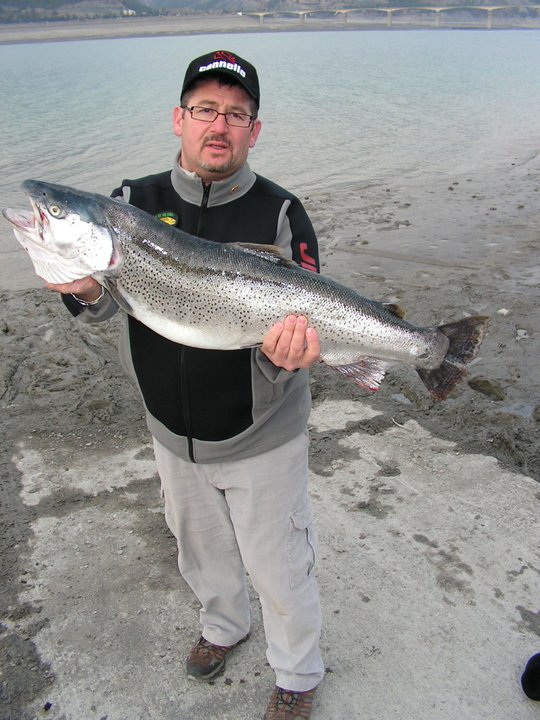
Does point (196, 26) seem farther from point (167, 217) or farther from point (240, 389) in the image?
point (240, 389)

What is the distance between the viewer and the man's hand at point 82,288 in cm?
279

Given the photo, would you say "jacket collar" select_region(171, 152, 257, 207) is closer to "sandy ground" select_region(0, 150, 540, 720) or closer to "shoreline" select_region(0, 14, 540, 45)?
"sandy ground" select_region(0, 150, 540, 720)

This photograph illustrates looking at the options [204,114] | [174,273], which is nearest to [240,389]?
[174,273]

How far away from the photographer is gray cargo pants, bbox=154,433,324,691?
2891 mm

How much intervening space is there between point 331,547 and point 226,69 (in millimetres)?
2636

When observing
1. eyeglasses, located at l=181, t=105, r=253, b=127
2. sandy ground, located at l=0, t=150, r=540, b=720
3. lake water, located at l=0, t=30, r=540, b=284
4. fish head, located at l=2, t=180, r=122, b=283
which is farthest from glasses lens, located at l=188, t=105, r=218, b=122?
lake water, located at l=0, t=30, r=540, b=284

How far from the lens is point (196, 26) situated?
4281 inches

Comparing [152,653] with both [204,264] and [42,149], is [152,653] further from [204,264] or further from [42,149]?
[42,149]

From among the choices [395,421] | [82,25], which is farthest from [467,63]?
[82,25]

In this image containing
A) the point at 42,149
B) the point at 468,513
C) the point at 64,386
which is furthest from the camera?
the point at 42,149

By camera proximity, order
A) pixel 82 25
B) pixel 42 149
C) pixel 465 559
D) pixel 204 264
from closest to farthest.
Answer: pixel 204 264 < pixel 465 559 < pixel 42 149 < pixel 82 25

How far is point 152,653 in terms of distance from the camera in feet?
10.9

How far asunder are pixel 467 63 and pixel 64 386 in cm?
5412

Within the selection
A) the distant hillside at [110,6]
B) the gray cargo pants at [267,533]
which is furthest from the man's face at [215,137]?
the distant hillside at [110,6]
